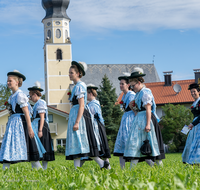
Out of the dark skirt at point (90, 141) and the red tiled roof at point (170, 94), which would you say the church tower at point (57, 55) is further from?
the dark skirt at point (90, 141)

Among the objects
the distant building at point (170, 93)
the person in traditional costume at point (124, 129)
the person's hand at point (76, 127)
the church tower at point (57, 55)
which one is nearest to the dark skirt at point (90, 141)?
the person's hand at point (76, 127)

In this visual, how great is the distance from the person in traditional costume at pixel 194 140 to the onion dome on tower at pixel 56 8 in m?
68.6

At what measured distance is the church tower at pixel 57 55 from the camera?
7412 cm

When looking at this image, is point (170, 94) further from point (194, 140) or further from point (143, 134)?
point (143, 134)

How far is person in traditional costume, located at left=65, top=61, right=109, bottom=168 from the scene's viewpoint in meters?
6.27

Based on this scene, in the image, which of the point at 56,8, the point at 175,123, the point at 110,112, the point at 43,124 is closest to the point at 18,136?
the point at 43,124

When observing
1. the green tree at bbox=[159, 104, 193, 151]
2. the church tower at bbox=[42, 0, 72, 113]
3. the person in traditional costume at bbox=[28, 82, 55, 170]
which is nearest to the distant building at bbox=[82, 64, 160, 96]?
the church tower at bbox=[42, 0, 72, 113]

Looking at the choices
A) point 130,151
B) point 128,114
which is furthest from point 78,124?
point 128,114

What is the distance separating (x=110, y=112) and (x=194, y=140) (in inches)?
1382

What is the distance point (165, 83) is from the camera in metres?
56.2

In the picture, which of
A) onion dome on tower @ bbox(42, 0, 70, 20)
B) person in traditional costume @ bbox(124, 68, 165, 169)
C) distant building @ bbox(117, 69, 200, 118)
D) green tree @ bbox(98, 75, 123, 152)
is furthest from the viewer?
onion dome on tower @ bbox(42, 0, 70, 20)

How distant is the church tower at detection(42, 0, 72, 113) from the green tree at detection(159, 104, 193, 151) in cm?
3590

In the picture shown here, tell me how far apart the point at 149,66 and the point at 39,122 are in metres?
68.4

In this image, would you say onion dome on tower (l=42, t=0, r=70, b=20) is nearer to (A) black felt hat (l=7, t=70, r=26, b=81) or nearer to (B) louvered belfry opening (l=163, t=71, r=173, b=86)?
(B) louvered belfry opening (l=163, t=71, r=173, b=86)
